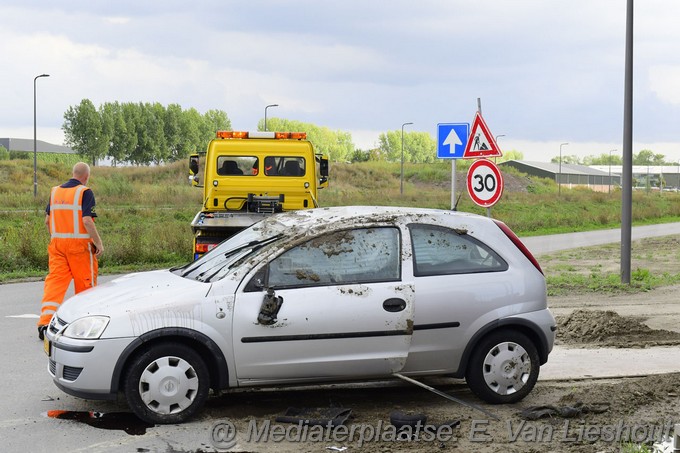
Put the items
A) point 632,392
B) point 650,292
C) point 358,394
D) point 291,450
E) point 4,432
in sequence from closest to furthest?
point 291,450 → point 4,432 → point 632,392 → point 358,394 → point 650,292

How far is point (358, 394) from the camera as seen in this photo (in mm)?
7148

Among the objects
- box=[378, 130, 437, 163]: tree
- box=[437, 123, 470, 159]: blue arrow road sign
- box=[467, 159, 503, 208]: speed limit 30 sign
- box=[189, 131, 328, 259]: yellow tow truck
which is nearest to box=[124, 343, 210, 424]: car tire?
box=[467, 159, 503, 208]: speed limit 30 sign

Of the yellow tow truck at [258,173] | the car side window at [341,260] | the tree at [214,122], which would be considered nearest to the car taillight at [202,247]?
the yellow tow truck at [258,173]

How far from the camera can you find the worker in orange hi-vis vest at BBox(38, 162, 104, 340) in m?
8.91

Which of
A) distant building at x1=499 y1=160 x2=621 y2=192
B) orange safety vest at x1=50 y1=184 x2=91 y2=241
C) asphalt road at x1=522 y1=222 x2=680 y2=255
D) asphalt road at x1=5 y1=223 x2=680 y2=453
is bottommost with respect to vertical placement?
asphalt road at x1=5 y1=223 x2=680 y2=453

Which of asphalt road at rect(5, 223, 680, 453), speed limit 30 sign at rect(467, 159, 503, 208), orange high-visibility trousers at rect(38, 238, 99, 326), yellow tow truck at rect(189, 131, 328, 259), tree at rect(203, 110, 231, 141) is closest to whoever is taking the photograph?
asphalt road at rect(5, 223, 680, 453)

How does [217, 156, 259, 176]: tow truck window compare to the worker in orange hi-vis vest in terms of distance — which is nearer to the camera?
the worker in orange hi-vis vest

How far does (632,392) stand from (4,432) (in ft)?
15.4

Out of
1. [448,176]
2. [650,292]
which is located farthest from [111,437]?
[448,176]

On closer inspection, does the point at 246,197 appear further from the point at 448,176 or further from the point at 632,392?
the point at 448,176

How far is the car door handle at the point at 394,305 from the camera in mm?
6441

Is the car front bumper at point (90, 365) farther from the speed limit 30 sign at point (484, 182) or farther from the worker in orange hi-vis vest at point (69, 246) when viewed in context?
the speed limit 30 sign at point (484, 182)

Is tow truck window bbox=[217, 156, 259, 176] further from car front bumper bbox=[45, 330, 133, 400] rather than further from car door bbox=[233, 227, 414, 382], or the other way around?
car front bumper bbox=[45, 330, 133, 400]

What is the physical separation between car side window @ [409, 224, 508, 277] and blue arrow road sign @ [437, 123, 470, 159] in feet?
25.6
